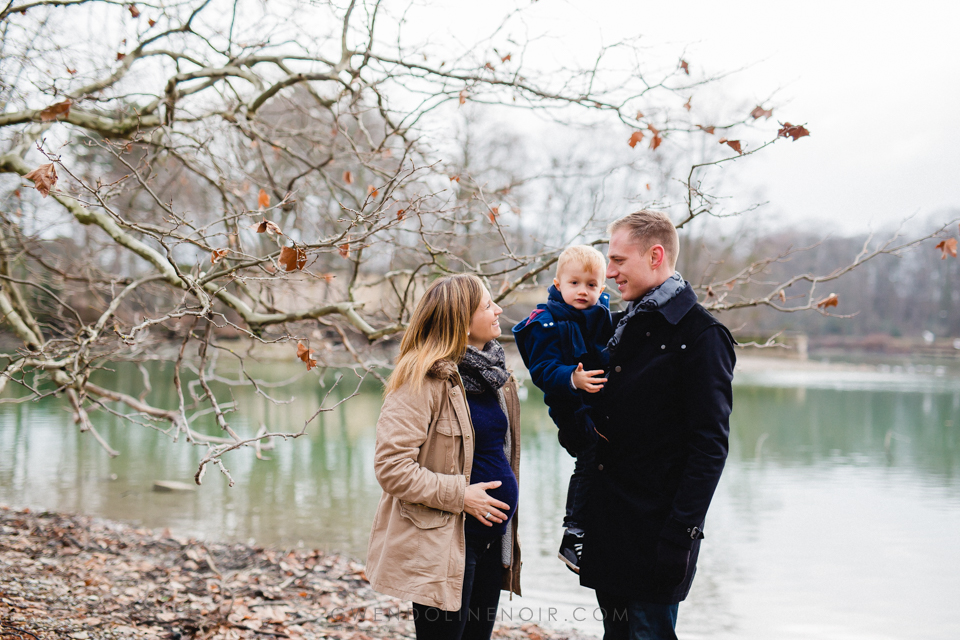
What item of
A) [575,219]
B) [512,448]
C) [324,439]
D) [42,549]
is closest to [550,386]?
[512,448]

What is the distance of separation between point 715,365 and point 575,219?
906 inches

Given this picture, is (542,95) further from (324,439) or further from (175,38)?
(324,439)

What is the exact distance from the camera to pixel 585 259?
7.82 ft

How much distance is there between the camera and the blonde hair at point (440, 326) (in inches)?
87.7

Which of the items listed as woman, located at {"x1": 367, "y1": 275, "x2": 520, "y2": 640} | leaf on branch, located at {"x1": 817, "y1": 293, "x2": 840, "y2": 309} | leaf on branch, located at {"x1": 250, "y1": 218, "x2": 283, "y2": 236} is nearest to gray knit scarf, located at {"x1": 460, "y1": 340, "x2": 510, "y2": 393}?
woman, located at {"x1": 367, "y1": 275, "x2": 520, "y2": 640}

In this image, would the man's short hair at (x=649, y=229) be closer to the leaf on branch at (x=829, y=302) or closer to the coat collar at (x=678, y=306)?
the coat collar at (x=678, y=306)

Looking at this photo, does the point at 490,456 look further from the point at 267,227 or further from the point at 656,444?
the point at 267,227

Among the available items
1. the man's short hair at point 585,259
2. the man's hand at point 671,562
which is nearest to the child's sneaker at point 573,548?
the man's hand at point 671,562

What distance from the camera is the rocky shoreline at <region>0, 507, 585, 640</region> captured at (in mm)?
3342

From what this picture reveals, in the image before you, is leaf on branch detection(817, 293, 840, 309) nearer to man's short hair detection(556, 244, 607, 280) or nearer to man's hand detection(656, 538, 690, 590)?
man's short hair detection(556, 244, 607, 280)

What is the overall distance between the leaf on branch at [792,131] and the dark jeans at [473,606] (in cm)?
226

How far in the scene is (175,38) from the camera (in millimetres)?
4922

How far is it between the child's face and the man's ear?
253 millimetres

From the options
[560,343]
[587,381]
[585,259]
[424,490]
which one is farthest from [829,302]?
[424,490]
